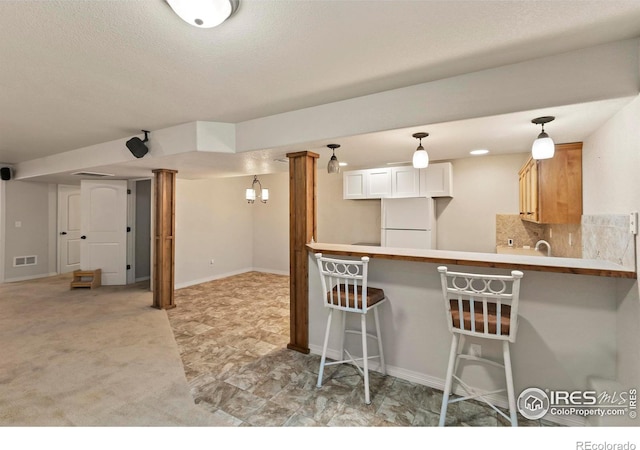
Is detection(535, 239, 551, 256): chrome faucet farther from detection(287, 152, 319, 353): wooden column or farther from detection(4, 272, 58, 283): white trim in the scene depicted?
detection(4, 272, 58, 283): white trim

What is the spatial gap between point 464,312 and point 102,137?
170 inches

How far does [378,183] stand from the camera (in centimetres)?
501

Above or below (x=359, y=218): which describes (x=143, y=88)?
above

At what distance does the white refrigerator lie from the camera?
469cm

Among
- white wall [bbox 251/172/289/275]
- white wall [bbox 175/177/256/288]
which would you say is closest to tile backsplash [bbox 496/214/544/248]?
white wall [bbox 251/172/289/275]

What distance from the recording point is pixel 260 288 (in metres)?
5.74

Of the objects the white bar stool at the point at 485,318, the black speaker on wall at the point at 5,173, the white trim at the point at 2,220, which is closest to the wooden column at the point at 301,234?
the white bar stool at the point at 485,318

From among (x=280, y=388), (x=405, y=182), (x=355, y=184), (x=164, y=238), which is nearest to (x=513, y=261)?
(x=280, y=388)

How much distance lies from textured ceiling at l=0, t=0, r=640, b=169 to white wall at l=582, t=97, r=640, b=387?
1.76ft

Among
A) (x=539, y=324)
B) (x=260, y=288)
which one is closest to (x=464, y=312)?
(x=539, y=324)

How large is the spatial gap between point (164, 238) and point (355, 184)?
10.5ft

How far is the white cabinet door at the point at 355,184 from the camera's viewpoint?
5.17 m

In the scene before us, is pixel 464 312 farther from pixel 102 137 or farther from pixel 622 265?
pixel 102 137
